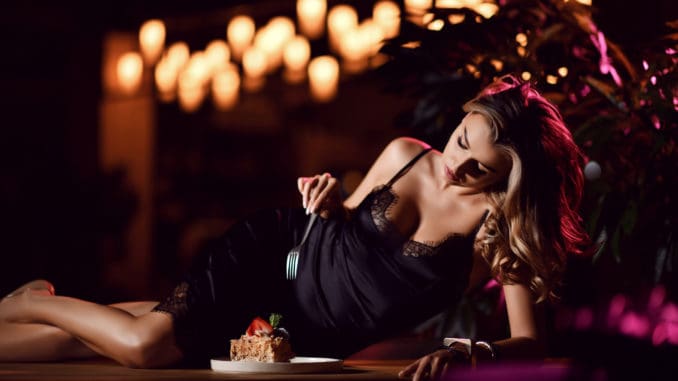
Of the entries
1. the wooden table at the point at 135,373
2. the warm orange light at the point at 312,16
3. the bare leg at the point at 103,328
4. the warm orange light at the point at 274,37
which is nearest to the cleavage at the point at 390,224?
the wooden table at the point at 135,373

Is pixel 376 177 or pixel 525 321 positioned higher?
pixel 376 177

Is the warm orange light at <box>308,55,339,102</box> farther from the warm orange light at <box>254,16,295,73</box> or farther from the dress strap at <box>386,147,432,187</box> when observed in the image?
the dress strap at <box>386,147,432,187</box>

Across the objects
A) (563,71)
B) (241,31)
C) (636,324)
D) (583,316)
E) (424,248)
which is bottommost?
(636,324)

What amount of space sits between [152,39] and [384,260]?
22.7 ft

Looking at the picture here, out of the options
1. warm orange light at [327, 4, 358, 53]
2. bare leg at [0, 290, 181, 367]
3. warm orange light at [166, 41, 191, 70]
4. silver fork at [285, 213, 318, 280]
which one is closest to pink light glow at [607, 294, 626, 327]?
silver fork at [285, 213, 318, 280]

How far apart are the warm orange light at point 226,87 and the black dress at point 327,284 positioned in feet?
23.6

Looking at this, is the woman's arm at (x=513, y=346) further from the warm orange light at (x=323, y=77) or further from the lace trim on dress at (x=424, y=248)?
the warm orange light at (x=323, y=77)

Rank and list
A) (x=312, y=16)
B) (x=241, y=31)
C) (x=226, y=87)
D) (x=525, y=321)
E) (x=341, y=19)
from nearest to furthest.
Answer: (x=525, y=321) → (x=341, y=19) → (x=312, y=16) → (x=241, y=31) → (x=226, y=87)

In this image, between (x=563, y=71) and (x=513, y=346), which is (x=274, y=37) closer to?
(x=563, y=71)

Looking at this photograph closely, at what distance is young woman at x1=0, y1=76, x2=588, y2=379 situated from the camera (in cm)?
225

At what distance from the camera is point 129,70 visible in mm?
9203

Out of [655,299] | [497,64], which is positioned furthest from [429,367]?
[655,299]

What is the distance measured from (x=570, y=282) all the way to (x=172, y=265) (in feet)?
22.6

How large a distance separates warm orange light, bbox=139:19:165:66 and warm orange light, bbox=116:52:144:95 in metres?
0.14
